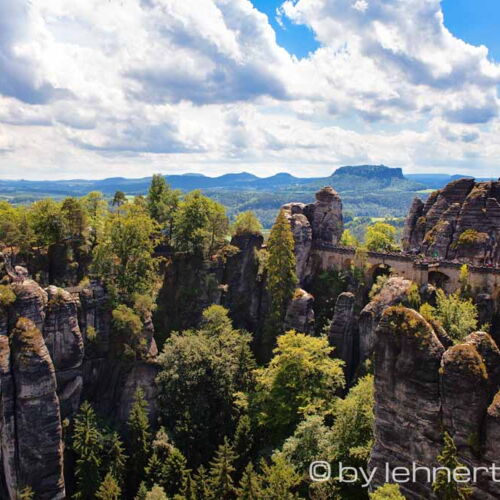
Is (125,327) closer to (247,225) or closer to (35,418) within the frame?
(35,418)

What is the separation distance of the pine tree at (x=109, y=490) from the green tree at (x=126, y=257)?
21.6 m

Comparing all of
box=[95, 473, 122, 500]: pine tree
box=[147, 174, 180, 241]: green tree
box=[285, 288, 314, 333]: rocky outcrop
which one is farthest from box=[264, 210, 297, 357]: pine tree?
box=[95, 473, 122, 500]: pine tree

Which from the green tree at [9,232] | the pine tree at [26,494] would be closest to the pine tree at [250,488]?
the pine tree at [26,494]

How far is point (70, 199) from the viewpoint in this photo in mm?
68688

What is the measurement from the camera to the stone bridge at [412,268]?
194ft

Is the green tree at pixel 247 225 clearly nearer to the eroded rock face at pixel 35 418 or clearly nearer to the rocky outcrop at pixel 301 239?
the rocky outcrop at pixel 301 239

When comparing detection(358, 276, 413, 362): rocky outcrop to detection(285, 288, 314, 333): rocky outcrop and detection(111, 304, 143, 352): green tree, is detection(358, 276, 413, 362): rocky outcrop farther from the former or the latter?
detection(111, 304, 143, 352): green tree

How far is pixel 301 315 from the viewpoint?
63812 millimetres

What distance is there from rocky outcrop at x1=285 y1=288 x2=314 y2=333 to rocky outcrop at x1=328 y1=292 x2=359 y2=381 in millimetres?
3689

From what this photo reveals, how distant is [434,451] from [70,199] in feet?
183

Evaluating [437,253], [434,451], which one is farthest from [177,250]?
[434,451]

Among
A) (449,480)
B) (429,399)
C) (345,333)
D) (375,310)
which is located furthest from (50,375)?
(449,480)

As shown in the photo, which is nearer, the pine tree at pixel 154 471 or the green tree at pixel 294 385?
the pine tree at pixel 154 471

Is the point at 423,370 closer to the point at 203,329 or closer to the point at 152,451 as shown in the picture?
the point at 152,451
